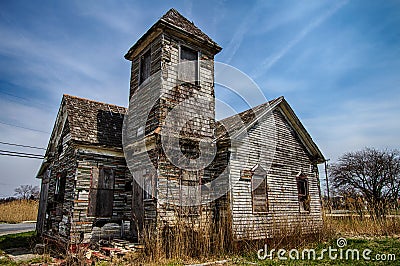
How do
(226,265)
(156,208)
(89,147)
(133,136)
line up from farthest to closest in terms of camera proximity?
1. (133,136)
2. (89,147)
3. (156,208)
4. (226,265)

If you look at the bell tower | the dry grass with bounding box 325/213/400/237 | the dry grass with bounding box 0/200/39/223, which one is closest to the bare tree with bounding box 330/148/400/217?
the dry grass with bounding box 325/213/400/237

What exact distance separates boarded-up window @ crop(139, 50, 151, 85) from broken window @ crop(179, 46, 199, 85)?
1.43 m

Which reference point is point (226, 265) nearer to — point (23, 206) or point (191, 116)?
point (191, 116)

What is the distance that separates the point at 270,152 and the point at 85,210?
7.47 metres

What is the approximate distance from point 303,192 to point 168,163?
704cm

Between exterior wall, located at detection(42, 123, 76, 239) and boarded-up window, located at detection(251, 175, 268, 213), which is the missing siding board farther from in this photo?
exterior wall, located at detection(42, 123, 76, 239)

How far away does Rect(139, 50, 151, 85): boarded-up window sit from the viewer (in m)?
11.5

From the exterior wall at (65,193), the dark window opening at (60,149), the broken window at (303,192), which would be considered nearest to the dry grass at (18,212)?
the exterior wall at (65,193)

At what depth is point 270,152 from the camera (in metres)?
11.9

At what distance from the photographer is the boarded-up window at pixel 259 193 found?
35.1 feet

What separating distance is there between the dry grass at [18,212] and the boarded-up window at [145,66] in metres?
24.8

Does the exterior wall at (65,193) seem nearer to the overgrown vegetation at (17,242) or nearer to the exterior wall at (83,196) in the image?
the exterior wall at (83,196)

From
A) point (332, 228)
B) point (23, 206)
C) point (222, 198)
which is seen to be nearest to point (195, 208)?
point (222, 198)

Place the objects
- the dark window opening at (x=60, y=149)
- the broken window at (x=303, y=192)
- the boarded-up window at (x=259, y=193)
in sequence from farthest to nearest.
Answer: the broken window at (x=303, y=192) → the dark window opening at (x=60, y=149) → the boarded-up window at (x=259, y=193)
